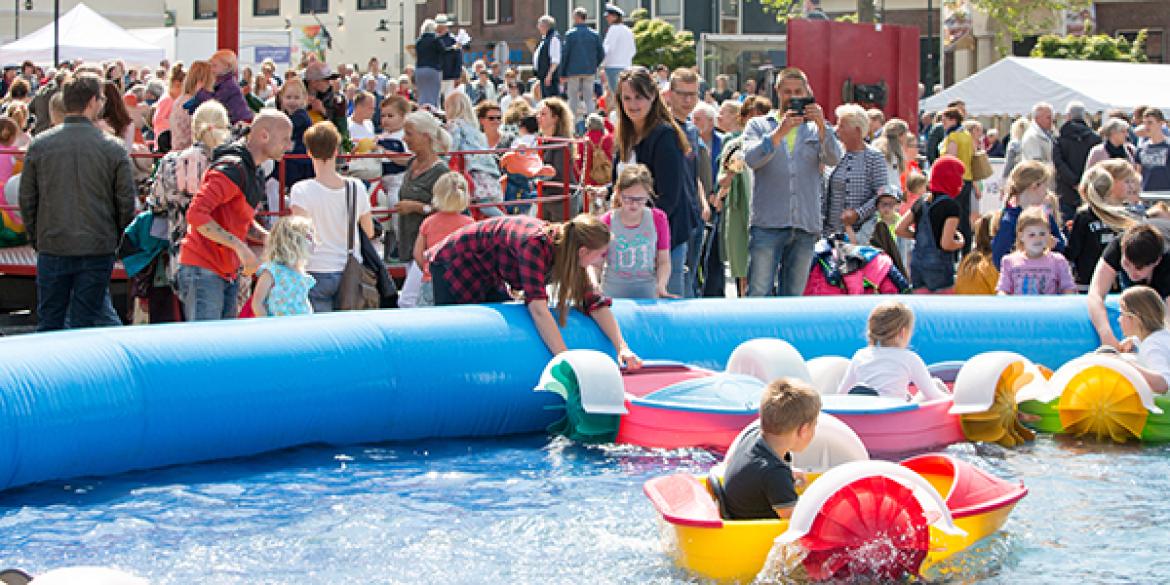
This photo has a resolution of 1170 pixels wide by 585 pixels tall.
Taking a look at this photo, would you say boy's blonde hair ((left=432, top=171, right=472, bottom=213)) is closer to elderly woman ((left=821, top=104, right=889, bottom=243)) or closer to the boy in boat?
elderly woman ((left=821, top=104, right=889, bottom=243))

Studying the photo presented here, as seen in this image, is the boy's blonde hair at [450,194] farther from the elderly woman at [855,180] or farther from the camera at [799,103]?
the elderly woman at [855,180]

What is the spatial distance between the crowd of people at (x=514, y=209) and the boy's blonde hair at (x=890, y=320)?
144 centimetres

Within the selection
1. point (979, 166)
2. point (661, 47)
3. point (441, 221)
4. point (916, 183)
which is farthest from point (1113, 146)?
point (661, 47)

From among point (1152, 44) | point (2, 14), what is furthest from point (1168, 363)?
point (2, 14)

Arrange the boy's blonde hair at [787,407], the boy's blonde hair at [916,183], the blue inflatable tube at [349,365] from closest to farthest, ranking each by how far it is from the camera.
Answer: the boy's blonde hair at [787,407] < the blue inflatable tube at [349,365] < the boy's blonde hair at [916,183]

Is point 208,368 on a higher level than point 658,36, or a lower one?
lower

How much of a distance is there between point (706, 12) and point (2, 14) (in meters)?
23.3

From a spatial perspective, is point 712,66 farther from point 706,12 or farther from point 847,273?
point 847,273

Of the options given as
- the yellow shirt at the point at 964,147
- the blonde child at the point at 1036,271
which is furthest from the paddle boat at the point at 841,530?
the yellow shirt at the point at 964,147

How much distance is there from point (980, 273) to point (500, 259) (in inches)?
146

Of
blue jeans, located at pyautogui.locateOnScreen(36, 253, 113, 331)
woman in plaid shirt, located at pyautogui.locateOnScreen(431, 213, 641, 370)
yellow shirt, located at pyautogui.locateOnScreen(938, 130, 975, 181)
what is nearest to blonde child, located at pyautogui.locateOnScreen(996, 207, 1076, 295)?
woman in plaid shirt, located at pyautogui.locateOnScreen(431, 213, 641, 370)

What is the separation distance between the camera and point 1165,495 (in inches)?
271

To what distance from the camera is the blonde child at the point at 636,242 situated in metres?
8.83

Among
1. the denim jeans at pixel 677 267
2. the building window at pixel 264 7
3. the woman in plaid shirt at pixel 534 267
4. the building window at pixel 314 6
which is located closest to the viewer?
the woman in plaid shirt at pixel 534 267
